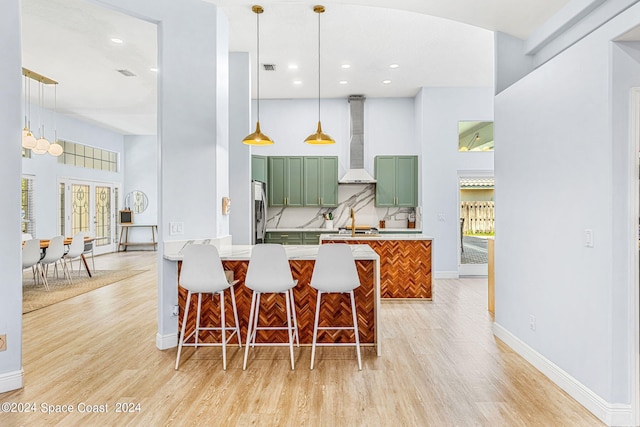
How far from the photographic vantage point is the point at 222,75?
4199 mm

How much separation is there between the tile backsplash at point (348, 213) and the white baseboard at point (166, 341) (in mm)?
4296

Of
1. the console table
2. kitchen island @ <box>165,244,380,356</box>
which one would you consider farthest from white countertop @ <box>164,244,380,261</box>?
the console table

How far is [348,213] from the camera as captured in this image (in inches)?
314

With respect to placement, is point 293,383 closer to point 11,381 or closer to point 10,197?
point 11,381

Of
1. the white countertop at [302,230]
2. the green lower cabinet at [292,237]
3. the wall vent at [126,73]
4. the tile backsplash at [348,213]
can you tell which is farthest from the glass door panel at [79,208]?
the green lower cabinet at [292,237]

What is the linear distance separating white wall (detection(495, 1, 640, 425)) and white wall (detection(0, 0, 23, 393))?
3.99 metres

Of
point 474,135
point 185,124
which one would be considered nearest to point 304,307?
point 185,124

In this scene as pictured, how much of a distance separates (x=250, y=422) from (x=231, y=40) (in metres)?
4.56

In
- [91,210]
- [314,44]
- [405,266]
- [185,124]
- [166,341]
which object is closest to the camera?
[166,341]

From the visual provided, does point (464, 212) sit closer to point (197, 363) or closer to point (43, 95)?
point (197, 363)

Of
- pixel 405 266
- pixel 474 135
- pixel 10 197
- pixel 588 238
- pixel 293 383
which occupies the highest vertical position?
pixel 474 135

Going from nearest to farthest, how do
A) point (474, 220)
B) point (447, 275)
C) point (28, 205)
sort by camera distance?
1. point (447, 275)
2. point (474, 220)
3. point (28, 205)

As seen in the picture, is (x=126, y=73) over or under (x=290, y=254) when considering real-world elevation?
over

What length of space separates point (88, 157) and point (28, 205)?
7.73ft
